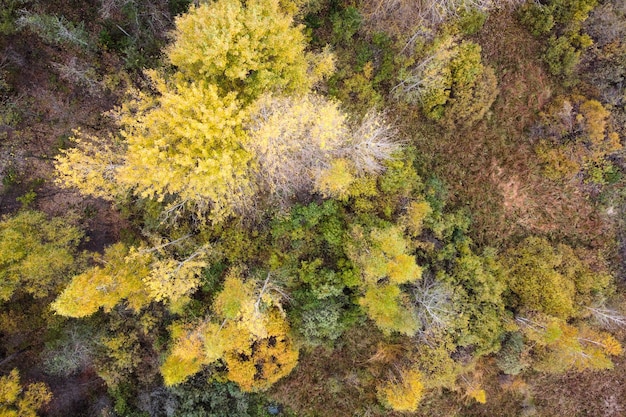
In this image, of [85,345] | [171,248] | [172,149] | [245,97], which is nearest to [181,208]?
[171,248]

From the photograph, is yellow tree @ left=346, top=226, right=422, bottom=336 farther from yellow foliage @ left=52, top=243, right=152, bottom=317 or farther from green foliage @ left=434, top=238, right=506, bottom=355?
yellow foliage @ left=52, top=243, right=152, bottom=317

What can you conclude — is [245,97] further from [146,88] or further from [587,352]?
[587,352]

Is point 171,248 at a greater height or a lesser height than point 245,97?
lesser

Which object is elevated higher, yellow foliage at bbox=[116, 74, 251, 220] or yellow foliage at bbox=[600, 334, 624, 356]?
yellow foliage at bbox=[116, 74, 251, 220]

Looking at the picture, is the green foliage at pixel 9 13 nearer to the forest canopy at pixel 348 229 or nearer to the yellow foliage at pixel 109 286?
the forest canopy at pixel 348 229

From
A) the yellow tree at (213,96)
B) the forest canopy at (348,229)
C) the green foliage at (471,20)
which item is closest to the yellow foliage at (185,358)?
the forest canopy at (348,229)

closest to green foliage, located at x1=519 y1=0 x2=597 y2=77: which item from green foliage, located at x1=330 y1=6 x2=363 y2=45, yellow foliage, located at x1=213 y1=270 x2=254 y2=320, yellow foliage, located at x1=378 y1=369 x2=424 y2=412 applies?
green foliage, located at x1=330 y1=6 x2=363 y2=45
